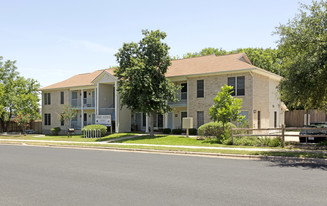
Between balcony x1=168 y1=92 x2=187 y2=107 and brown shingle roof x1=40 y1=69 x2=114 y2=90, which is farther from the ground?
brown shingle roof x1=40 y1=69 x2=114 y2=90

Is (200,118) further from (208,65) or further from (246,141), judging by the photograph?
(246,141)

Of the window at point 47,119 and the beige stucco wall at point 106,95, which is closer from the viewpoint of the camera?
the beige stucco wall at point 106,95

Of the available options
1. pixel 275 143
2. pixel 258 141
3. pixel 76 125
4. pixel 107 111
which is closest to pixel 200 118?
pixel 258 141

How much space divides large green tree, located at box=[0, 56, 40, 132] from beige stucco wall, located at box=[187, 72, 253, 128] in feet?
70.2

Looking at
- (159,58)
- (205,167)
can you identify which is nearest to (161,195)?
(205,167)

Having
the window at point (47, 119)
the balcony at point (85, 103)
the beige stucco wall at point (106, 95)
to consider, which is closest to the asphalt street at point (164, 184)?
the beige stucco wall at point (106, 95)

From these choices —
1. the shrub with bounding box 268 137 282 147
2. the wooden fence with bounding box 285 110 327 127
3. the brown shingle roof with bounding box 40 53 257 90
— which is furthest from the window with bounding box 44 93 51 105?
the shrub with bounding box 268 137 282 147

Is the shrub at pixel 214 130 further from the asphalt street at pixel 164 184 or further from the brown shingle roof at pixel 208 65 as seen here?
the asphalt street at pixel 164 184

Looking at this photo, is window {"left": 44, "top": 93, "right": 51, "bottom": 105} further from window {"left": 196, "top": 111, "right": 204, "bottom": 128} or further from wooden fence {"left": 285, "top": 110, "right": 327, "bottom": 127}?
wooden fence {"left": 285, "top": 110, "right": 327, "bottom": 127}

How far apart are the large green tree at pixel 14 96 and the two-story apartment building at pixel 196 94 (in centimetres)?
289

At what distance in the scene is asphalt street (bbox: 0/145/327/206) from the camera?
6797mm

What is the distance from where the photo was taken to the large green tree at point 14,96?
3841cm

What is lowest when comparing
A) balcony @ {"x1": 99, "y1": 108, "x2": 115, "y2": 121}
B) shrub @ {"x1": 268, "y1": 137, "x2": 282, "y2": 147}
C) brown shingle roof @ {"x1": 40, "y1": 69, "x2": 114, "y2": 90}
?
shrub @ {"x1": 268, "y1": 137, "x2": 282, "y2": 147}

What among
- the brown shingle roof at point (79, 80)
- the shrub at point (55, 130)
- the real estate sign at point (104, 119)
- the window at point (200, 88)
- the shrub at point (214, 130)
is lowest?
the shrub at point (55, 130)
